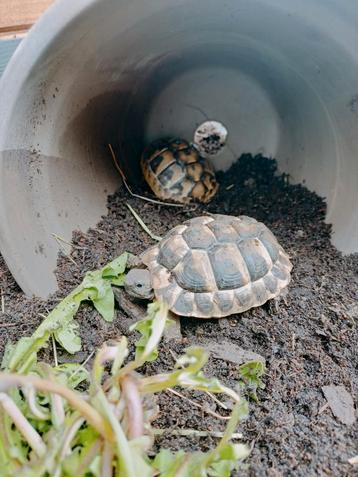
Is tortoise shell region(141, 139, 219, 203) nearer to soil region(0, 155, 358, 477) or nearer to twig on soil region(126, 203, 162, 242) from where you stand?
soil region(0, 155, 358, 477)

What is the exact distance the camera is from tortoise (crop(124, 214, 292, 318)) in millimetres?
1568

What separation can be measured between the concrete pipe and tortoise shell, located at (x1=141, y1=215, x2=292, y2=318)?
355mm

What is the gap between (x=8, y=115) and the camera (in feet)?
4.51

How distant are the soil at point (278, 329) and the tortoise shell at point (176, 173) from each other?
0.31 ft

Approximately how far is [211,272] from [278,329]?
281mm

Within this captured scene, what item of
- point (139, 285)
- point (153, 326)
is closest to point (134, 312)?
point (139, 285)

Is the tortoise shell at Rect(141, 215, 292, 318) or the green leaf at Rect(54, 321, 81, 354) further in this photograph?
the tortoise shell at Rect(141, 215, 292, 318)

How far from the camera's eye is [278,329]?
1.55m

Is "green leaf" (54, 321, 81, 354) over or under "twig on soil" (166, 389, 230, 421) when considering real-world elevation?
under

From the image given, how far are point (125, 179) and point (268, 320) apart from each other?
95 centimetres

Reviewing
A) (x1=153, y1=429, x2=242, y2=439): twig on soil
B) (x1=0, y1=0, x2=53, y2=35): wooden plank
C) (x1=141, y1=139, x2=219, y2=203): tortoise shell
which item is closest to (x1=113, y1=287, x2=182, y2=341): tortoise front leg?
(x1=153, y1=429, x2=242, y2=439): twig on soil

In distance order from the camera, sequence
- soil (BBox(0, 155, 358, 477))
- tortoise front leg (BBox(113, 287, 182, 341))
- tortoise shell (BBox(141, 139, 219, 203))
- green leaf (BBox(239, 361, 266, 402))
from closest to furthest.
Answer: soil (BBox(0, 155, 358, 477)), green leaf (BBox(239, 361, 266, 402)), tortoise front leg (BBox(113, 287, 182, 341)), tortoise shell (BBox(141, 139, 219, 203))

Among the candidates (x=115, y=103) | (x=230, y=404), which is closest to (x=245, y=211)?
(x=115, y=103)

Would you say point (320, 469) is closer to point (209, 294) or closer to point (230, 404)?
point (230, 404)
